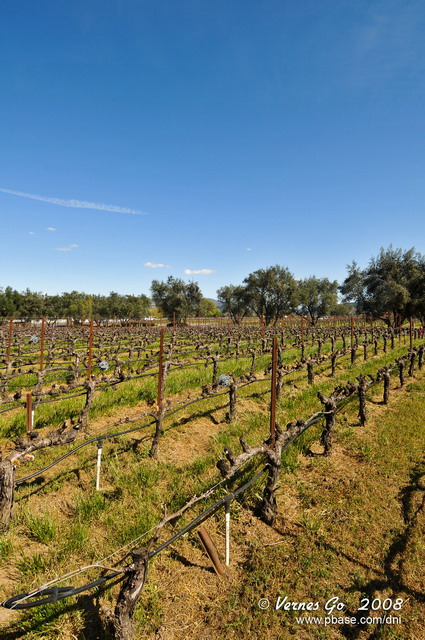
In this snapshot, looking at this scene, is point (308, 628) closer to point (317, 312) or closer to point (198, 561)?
point (198, 561)

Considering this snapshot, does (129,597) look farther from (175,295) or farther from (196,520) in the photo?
(175,295)

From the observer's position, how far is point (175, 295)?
6806 cm

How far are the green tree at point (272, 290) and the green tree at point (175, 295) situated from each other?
1266 centimetres

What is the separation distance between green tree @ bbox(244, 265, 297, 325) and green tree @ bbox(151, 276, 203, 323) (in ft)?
41.5

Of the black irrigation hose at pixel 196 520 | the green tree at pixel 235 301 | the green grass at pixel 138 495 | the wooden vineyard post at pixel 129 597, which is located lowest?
the green grass at pixel 138 495

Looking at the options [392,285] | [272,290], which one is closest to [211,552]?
[392,285]

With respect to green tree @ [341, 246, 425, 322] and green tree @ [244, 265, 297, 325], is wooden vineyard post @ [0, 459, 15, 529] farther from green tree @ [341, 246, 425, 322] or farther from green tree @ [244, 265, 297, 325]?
green tree @ [244, 265, 297, 325]

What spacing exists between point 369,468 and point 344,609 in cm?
340

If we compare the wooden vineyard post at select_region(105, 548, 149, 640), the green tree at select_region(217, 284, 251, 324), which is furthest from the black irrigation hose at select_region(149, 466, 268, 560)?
the green tree at select_region(217, 284, 251, 324)

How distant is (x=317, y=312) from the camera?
3187 inches

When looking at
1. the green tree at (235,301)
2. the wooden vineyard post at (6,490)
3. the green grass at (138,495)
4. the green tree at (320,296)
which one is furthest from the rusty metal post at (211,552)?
the green tree at (320,296)

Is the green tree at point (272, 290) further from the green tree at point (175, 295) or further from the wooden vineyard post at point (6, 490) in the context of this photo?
the wooden vineyard post at point (6, 490)

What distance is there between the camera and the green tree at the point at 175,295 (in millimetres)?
68312

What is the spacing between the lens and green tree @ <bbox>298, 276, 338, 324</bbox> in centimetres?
7931
